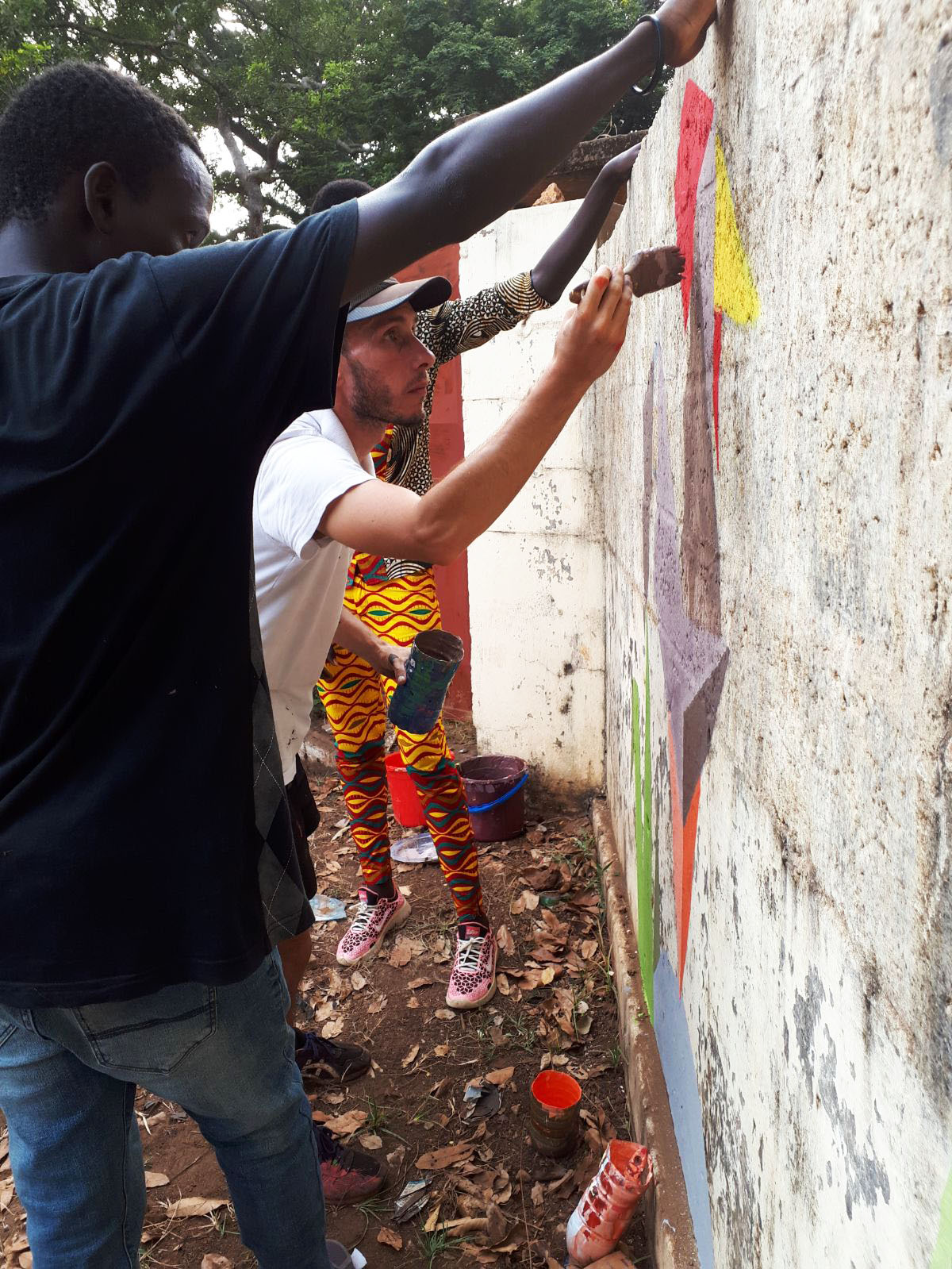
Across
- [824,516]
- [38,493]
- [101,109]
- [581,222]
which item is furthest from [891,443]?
[581,222]

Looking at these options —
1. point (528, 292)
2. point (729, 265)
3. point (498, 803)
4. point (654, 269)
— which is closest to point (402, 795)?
point (498, 803)

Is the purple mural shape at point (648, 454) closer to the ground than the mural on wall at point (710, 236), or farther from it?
closer to the ground

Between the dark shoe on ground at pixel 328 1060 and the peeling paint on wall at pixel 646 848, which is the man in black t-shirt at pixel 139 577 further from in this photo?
the dark shoe on ground at pixel 328 1060

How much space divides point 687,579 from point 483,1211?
2022 millimetres

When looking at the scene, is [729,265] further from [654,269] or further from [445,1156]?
[445,1156]

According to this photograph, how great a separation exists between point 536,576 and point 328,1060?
8.66 ft

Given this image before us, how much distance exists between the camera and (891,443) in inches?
30.4

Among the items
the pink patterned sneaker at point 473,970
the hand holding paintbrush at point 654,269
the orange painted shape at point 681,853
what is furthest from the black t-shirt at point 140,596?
the pink patterned sneaker at point 473,970

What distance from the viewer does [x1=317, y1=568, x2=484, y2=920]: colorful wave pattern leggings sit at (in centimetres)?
340

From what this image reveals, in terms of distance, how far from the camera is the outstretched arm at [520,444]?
1583 millimetres

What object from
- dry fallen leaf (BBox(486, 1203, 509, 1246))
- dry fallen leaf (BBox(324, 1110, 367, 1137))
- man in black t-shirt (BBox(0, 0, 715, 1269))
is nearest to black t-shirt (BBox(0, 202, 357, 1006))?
man in black t-shirt (BBox(0, 0, 715, 1269))

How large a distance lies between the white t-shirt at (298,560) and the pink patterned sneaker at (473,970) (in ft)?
4.79

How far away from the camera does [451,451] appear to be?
573 centimetres

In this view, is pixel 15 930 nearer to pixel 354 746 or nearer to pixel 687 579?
pixel 687 579
